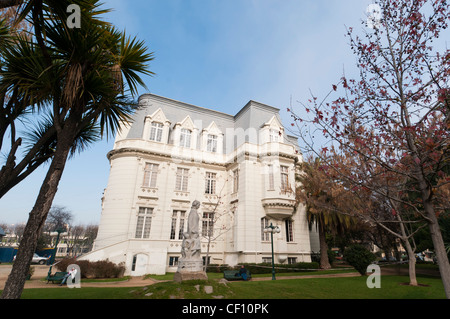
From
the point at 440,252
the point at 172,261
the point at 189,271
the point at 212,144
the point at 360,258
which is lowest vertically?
the point at 172,261

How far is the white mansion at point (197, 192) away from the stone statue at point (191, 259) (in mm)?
9432

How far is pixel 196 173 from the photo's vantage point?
80.0ft

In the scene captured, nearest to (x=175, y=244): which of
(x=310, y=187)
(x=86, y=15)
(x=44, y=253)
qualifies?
(x=310, y=187)

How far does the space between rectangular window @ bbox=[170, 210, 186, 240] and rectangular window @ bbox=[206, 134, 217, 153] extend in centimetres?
753

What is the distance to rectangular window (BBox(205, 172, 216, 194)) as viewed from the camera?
81.3 feet

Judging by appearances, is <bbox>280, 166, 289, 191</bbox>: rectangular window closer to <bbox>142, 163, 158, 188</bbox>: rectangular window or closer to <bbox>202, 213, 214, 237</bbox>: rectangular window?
<bbox>202, 213, 214, 237</bbox>: rectangular window

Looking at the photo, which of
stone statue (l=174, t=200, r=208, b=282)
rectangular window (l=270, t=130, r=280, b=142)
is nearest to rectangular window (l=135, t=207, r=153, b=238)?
stone statue (l=174, t=200, r=208, b=282)

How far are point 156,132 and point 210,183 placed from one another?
7.69m

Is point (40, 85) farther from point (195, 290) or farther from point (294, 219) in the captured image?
point (294, 219)

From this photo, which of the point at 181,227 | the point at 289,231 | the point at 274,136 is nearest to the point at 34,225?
the point at 181,227

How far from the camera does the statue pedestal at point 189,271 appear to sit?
10261 millimetres

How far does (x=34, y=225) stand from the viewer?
5.64 meters

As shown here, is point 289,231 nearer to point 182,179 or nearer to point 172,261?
point 172,261
